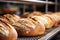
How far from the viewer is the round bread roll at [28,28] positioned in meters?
1.90

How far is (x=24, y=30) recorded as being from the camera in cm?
191

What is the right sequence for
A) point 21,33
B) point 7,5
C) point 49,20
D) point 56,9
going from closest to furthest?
point 21,33, point 49,20, point 56,9, point 7,5

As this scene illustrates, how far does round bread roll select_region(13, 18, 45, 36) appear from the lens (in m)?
1.90

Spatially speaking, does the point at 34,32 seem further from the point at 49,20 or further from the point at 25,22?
the point at 49,20

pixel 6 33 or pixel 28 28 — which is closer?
pixel 6 33

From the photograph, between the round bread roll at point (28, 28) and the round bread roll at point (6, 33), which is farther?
the round bread roll at point (28, 28)

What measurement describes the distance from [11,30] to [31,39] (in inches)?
10.7

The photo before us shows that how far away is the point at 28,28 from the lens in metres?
1.92

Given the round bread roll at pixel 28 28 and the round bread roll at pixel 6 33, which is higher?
the round bread roll at pixel 6 33

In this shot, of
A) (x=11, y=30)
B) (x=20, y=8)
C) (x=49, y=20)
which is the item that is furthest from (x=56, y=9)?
(x=11, y=30)

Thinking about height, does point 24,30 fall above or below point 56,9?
above

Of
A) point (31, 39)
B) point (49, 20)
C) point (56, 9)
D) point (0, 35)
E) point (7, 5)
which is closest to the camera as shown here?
point (0, 35)

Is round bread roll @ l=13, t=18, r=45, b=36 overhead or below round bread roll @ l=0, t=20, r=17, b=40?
below

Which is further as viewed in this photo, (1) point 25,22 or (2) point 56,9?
(2) point 56,9
